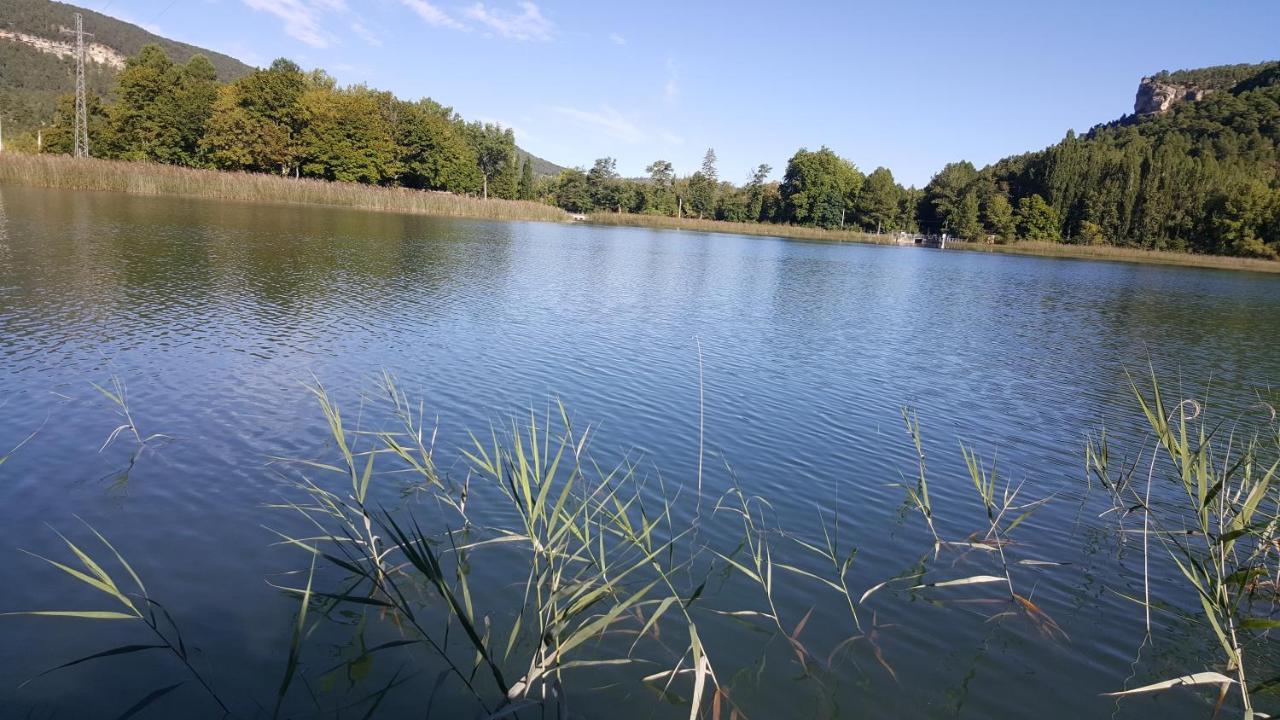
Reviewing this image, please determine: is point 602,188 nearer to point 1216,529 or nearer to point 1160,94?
point 1216,529

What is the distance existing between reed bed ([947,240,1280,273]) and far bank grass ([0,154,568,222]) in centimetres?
6094

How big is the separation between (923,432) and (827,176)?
108m

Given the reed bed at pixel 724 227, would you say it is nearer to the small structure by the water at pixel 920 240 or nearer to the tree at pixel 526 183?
the small structure by the water at pixel 920 240

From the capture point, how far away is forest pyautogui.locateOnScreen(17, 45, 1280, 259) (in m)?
61.7

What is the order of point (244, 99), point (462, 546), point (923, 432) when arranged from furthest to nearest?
point (244, 99), point (923, 432), point (462, 546)

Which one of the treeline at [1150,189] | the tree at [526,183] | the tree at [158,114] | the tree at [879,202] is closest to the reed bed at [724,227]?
the tree at [526,183]

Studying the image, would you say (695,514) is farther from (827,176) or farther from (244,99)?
(827,176)

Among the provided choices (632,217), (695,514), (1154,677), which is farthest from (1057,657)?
(632,217)

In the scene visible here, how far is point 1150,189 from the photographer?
84.8m

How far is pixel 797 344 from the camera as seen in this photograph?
51.0ft

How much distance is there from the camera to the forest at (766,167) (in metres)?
61.7

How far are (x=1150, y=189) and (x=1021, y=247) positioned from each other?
1866cm

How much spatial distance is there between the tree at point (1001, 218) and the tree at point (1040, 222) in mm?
1945

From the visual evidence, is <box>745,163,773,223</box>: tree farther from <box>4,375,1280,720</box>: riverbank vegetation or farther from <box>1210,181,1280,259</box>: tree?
<box>4,375,1280,720</box>: riverbank vegetation
